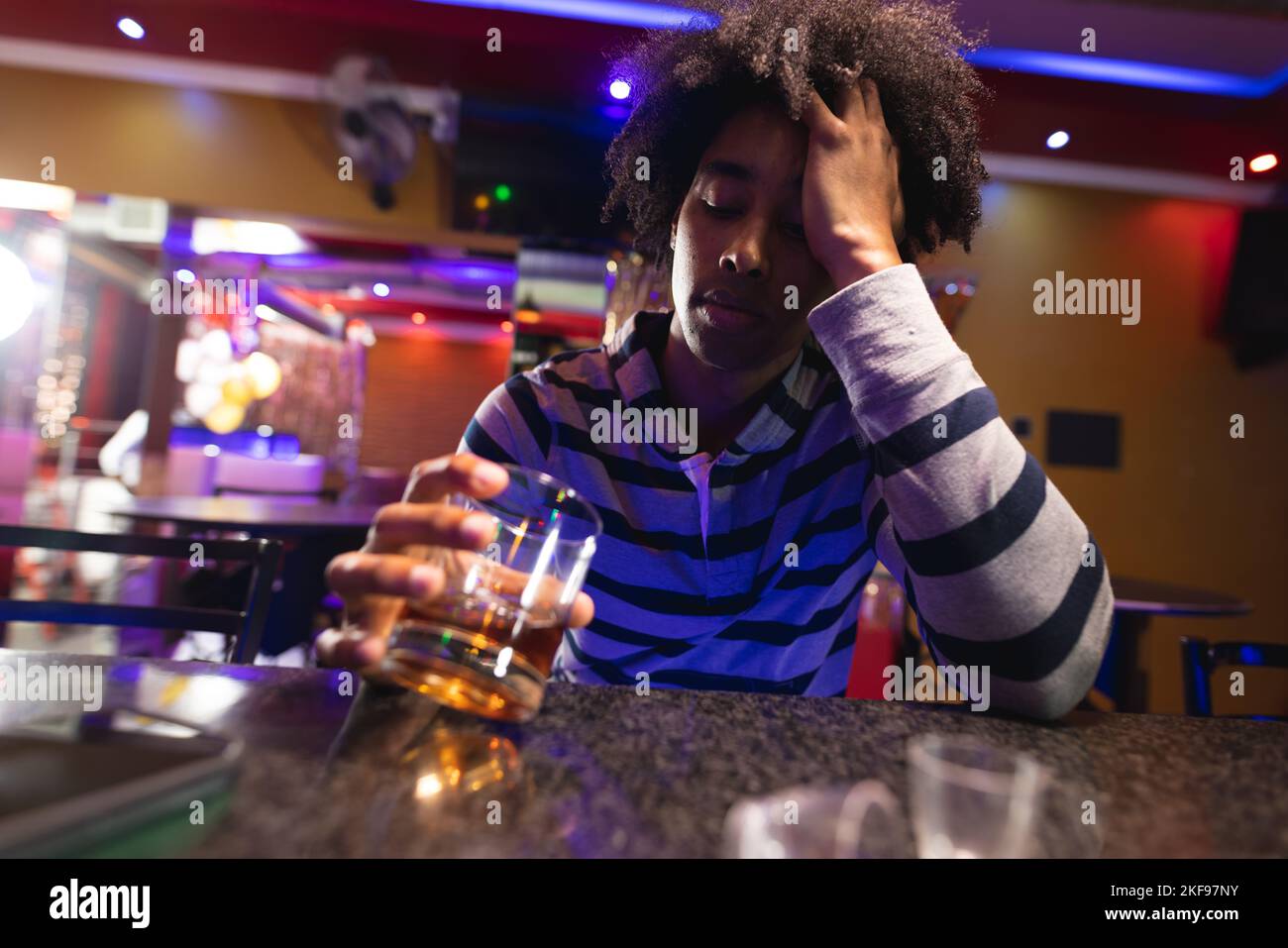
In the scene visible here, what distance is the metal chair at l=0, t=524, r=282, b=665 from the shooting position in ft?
3.21

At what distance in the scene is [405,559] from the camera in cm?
51

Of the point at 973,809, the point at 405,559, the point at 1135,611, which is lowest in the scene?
the point at 1135,611

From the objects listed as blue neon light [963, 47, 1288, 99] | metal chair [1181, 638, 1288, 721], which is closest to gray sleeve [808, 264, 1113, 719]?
metal chair [1181, 638, 1288, 721]

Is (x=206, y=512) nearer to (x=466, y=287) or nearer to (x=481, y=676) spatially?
(x=481, y=676)

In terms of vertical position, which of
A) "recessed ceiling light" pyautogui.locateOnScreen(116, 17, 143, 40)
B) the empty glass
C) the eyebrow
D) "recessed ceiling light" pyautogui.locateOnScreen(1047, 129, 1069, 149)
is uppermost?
"recessed ceiling light" pyautogui.locateOnScreen(116, 17, 143, 40)

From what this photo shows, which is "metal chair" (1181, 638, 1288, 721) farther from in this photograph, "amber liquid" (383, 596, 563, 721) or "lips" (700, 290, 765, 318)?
"amber liquid" (383, 596, 563, 721)

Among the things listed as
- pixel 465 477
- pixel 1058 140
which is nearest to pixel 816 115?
pixel 465 477

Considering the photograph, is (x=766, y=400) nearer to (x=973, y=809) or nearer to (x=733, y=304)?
(x=733, y=304)

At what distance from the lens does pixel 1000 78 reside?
3441 mm

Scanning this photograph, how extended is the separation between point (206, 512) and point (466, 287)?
16.8 feet

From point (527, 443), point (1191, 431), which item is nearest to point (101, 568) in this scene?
point (527, 443)

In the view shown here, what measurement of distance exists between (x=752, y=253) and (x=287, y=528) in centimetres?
211

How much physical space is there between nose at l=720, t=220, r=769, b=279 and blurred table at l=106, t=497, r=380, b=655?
1390 mm

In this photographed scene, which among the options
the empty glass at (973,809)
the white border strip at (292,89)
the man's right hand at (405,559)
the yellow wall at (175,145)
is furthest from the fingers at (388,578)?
the yellow wall at (175,145)
